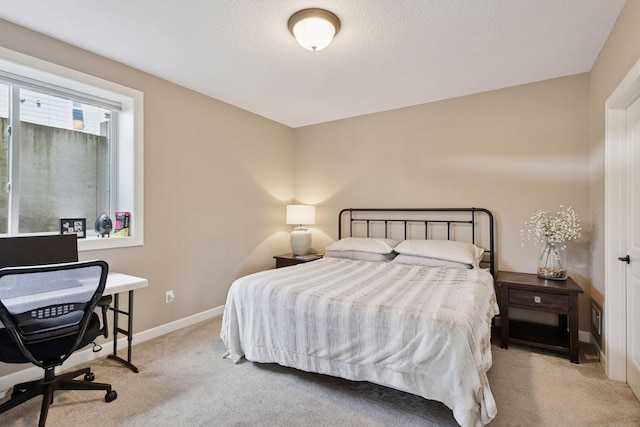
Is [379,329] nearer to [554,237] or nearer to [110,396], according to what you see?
[110,396]

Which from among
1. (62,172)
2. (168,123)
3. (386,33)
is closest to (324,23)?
(386,33)

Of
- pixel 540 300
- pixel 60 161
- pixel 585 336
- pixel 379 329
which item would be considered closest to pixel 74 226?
pixel 60 161

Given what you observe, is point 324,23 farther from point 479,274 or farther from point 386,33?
point 479,274

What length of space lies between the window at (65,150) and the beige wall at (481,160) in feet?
8.23

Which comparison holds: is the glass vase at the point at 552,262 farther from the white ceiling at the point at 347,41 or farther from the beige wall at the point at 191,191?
the beige wall at the point at 191,191

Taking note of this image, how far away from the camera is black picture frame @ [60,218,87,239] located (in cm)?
251

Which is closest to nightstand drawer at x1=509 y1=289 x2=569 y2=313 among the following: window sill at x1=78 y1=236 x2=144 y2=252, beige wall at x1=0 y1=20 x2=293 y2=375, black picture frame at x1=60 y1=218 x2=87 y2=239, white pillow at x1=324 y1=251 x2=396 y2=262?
white pillow at x1=324 y1=251 x2=396 y2=262

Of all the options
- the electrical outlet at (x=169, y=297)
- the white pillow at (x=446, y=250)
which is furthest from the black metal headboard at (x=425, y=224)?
the electrical outlet at (x=169, y=297)

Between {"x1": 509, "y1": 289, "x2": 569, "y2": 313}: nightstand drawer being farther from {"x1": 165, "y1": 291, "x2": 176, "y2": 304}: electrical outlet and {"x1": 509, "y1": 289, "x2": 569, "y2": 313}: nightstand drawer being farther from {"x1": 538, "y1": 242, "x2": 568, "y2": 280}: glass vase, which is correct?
{"x1": 165, "y1": 291, "x2": 176, "y2": 304}: electrical outlet

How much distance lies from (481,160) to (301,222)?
7.68 ft

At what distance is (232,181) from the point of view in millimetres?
3871

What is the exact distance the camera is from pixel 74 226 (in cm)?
257

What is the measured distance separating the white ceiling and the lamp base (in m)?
1.79

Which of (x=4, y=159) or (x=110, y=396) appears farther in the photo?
(x=4, y=159)
